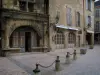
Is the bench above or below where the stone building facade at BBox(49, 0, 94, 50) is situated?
below

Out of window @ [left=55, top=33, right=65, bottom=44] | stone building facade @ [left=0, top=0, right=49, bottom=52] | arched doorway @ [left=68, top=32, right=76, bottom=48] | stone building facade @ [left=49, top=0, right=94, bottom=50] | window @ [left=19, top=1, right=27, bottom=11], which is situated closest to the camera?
stone building facade @ [left=0, top=0, right=49, bottom=52]

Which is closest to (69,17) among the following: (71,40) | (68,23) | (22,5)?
(68,23)

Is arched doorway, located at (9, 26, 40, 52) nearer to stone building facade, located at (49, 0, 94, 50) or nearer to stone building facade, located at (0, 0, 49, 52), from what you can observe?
stone building facade, located at (0, 0, 49, 52)

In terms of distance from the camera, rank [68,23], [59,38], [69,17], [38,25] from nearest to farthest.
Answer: [38,25], [59,38], [68,23], [69,17]

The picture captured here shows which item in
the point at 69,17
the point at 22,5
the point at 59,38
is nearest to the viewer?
the point at 22,5

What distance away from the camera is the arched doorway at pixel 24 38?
16.0m

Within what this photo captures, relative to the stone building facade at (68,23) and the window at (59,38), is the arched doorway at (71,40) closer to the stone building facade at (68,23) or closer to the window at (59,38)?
the stone building facade at (68,23)

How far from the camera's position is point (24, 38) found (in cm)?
1694

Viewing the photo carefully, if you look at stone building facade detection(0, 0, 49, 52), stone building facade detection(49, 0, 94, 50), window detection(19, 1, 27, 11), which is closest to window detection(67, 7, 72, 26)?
stone building facade detection(49, 0, 94, 50)

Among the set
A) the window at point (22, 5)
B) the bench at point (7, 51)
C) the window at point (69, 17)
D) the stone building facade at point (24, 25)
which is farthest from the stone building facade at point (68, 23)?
the bench at point (7, 51)

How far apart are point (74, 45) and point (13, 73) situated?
53.6 ft

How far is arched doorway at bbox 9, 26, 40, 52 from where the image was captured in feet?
52.6

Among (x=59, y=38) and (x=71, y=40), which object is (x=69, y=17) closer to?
(x=71, y=40)

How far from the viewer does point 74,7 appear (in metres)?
24.6
